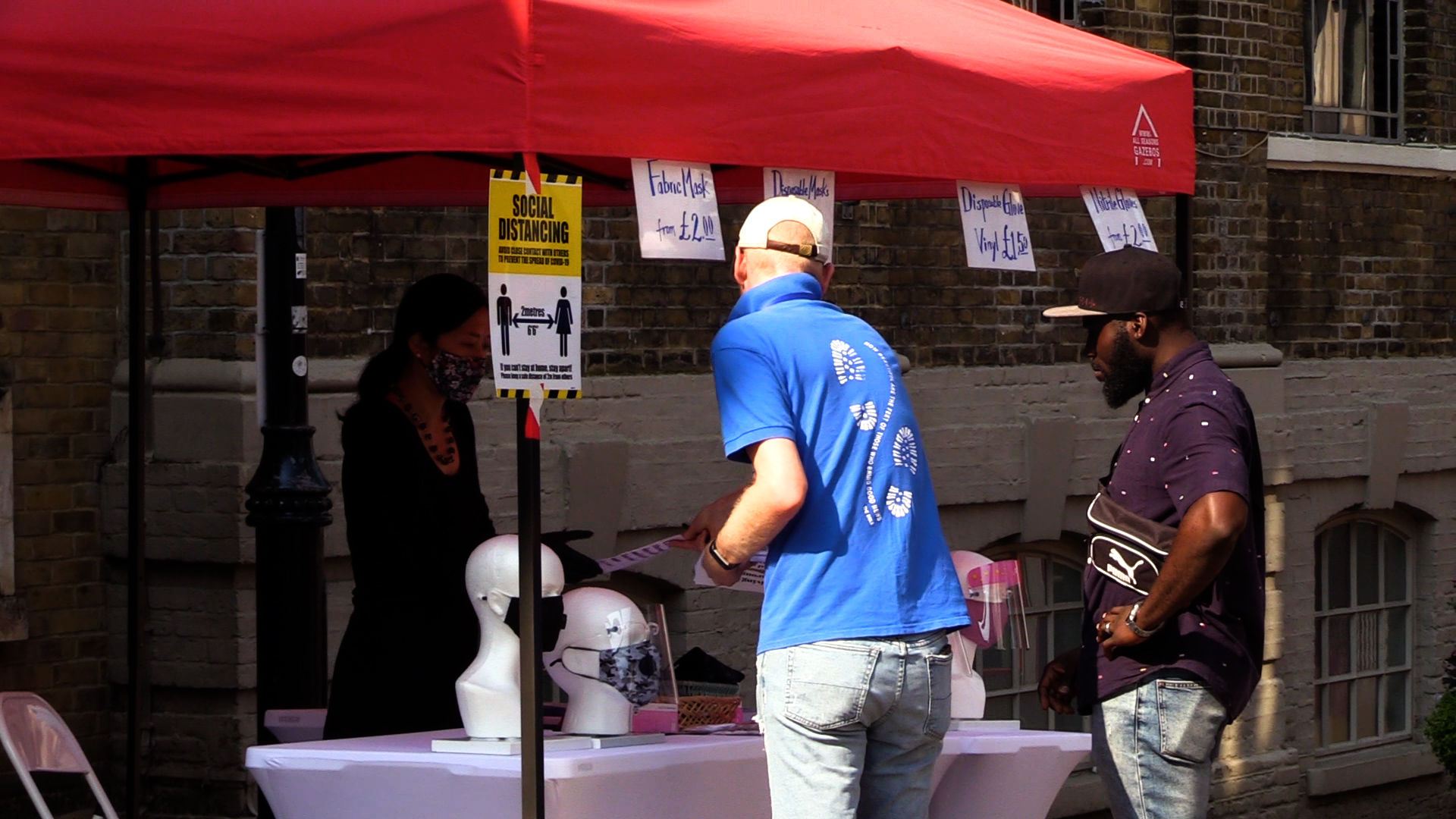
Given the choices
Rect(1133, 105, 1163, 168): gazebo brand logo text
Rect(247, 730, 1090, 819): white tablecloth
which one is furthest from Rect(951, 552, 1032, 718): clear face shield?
Rect(1133, 105, 1163, 168): gazebo brand logo text

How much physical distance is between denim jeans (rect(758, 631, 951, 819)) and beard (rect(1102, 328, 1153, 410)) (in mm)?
933

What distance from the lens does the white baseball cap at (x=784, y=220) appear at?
4.23m

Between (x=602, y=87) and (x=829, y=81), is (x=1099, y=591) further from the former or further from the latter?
(x=602, y=87)

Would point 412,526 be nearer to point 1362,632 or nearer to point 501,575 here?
point 501,575

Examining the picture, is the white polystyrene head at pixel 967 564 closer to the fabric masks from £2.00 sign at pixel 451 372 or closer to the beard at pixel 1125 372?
the beard at pixel 1125 372

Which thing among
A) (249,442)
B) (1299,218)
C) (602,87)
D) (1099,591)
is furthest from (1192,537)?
(1299,218)

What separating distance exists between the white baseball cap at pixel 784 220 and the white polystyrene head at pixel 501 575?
2.57 ft

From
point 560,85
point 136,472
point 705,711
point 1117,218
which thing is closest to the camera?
point 560,85

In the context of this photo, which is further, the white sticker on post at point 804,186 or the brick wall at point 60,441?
the brick wall at point 60,441

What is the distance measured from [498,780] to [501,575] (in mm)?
427

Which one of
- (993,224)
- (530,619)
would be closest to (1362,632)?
(993,224)

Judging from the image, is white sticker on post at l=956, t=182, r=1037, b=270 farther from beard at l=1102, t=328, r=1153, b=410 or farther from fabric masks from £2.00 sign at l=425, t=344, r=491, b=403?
fabric masks from £2.00 sign at l=425, t=344, r=491, b=403

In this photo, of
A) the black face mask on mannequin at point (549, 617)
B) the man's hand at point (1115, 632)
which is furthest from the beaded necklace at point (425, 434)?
the man's hand at point (1115, 632)

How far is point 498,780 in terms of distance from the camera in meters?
4.32
